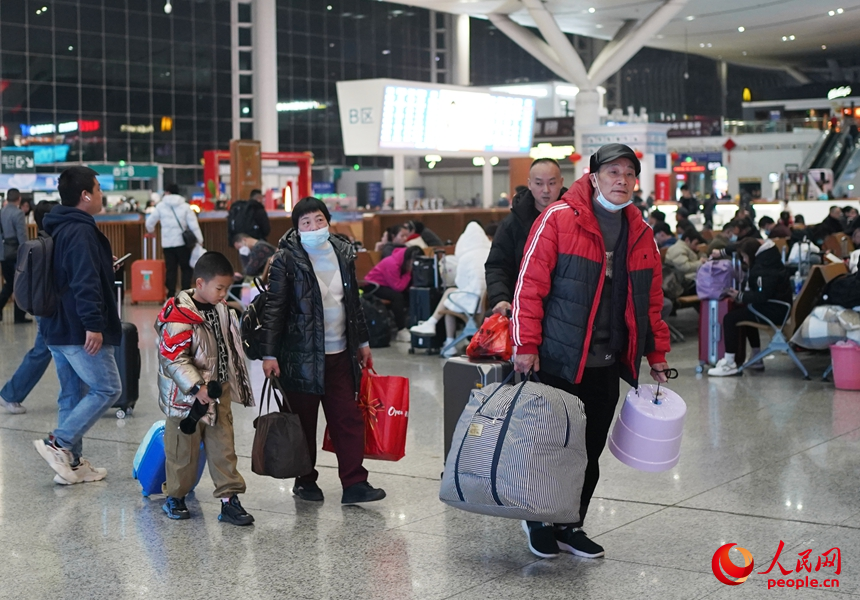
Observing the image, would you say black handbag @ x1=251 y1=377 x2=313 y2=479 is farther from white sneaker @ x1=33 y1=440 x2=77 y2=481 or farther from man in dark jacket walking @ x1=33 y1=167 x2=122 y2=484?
white sneaker @ x1=33 y1=440 x2=77 y2=481

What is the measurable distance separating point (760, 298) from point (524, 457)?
19.0 feet

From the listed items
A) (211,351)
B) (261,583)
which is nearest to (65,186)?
(211,351)

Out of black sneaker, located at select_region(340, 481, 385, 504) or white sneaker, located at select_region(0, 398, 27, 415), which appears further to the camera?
white sneaker, located at select_region(0, 398, 27, 415)

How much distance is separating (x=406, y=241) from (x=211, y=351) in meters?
8.31

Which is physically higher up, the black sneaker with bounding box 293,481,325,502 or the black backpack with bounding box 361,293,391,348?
the black backpack with bounding box 361,293,391,348

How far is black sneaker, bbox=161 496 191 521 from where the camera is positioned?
5004mm

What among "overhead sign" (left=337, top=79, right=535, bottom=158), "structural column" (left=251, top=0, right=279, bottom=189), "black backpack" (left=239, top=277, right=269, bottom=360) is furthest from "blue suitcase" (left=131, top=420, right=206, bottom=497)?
"structural column" (left=251, top=0, right=279, bottom=189)

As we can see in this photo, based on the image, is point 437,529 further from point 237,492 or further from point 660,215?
point 660,215

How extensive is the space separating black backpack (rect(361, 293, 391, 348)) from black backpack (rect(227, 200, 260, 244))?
205 inches

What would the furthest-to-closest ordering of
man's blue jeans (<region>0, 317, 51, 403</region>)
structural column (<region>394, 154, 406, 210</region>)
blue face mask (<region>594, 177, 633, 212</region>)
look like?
structural column (<region>394, 154, 406, 210</region>) < man's blue jeans (<region>0, 317, 51, 403</region>) < blue face mask (<region>594, 177, 633, 212</region>)

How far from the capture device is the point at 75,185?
5.52m

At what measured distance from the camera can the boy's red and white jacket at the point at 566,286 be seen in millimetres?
4047

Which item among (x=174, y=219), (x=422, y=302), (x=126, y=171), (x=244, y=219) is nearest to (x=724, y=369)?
(x=422, y=302)

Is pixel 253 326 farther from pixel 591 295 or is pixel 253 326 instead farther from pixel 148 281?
pixel 148 281
